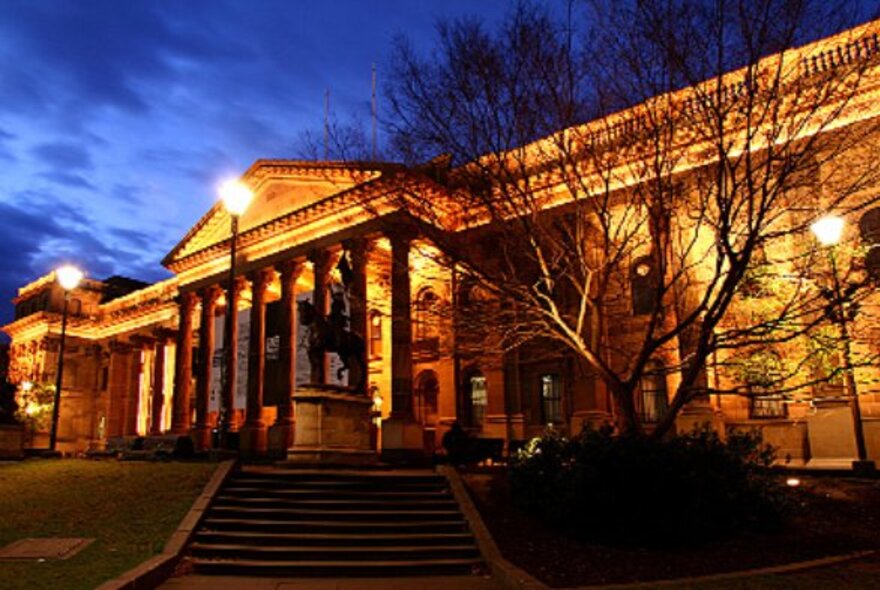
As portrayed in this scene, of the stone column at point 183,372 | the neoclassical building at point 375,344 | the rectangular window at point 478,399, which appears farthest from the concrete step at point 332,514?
the stone column at point 183,372

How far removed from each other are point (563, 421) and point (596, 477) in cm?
1848

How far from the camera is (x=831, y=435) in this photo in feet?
74.7

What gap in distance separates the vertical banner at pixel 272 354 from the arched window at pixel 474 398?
30.9 feet

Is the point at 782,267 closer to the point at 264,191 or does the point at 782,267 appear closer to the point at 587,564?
the point at 587,564

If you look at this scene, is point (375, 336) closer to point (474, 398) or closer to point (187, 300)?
point (474, 398)

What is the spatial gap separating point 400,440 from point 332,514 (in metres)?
13.6

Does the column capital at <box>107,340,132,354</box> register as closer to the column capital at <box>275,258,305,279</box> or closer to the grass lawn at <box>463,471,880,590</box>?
the column capital at <box>275,258,305,279</box>

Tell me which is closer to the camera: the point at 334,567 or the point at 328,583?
the point at 328,583

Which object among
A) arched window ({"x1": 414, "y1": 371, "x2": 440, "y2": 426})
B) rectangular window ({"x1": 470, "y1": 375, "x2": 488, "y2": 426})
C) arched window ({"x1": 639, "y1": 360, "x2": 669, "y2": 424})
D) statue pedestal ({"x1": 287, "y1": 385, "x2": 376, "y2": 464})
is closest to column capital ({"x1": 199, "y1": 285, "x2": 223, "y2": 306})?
arched window ({"x1": 414, "y1": 371, "x2": 440, "y2": 426})

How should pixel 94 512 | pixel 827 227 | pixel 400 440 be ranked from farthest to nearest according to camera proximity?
pixel 400 440, pixel 827 227, pixel 94 512

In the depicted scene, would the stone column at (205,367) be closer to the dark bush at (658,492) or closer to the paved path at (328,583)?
the dark bush at (658,492)

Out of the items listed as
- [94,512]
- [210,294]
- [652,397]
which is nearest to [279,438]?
[210,294]

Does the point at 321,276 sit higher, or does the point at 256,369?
the point at 321,276

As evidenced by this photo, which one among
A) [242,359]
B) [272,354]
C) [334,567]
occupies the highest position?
[272,354]
